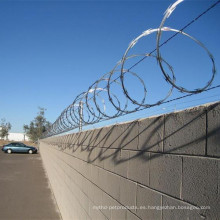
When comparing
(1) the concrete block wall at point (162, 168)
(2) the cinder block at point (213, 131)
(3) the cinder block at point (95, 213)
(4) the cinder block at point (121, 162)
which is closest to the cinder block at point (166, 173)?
(1) the concrete block wall at point (162, 168)

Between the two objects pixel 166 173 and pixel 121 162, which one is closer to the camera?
pixel 166 173

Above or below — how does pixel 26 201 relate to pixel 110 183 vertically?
below

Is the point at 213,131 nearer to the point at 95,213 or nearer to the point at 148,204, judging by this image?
the point at 148,204

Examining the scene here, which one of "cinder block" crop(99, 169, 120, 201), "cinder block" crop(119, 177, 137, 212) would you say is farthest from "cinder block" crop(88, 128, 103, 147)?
"cinder block" crop(119, 177, 137, 212)

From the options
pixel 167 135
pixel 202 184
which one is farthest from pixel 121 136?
pixel 202 184

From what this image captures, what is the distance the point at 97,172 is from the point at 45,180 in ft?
33.2

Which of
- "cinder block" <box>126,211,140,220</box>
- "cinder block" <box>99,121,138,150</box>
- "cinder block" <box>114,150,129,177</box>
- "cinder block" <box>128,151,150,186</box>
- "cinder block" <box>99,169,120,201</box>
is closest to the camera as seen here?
"cinder block" <box>128,151,150,186</box>

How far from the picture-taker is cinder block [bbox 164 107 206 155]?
1.68 metres

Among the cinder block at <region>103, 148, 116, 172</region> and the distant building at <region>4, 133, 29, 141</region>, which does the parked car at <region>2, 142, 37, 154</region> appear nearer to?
the cinder block at <region>103, 148, 116, 172</region>

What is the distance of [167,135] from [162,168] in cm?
23

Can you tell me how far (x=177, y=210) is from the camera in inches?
72.2

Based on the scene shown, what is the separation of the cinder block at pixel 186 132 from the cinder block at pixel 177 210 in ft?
1.01

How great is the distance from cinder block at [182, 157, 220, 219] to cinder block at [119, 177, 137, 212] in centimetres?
77

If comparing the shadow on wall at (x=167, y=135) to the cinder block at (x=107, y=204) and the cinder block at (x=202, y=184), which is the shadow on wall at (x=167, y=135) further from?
the cinder block at (x=107, y=204)
